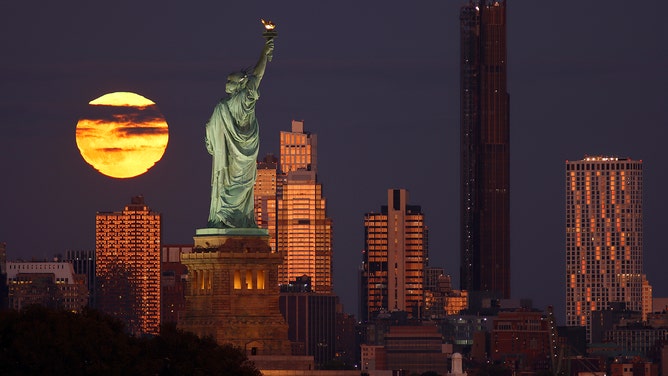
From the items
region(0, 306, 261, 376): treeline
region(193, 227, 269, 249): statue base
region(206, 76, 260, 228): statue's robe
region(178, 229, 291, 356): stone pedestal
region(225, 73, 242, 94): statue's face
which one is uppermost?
region(225, 73, 242, 94): statue's face

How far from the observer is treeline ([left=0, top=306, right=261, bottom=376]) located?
84.6 metres

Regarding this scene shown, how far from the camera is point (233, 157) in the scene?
10531 centimetres

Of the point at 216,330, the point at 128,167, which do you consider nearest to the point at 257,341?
the point at 216,330

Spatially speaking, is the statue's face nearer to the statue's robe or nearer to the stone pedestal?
the statue's robe

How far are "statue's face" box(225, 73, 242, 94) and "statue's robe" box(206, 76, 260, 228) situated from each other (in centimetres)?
21

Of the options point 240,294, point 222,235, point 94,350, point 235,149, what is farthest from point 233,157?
point 94,350

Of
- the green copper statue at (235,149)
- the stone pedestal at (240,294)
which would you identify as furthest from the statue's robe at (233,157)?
the stone pedestal at (240,294)

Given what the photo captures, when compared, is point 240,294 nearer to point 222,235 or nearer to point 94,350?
point 222,235

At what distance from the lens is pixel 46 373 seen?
84438 mm

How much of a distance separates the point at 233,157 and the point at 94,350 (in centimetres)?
2092

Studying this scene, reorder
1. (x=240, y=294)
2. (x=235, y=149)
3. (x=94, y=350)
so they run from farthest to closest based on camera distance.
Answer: (x=235, y=149) → (x=240, y=294) → (x=94, y=350)

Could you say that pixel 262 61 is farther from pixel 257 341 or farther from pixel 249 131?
pixel 257 341

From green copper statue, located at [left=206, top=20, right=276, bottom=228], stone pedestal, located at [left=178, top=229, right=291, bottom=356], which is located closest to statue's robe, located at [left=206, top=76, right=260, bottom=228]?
green copper statue, located at [left=206, top=20, right=276, bottom=228]

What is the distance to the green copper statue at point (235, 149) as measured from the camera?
342 ft
